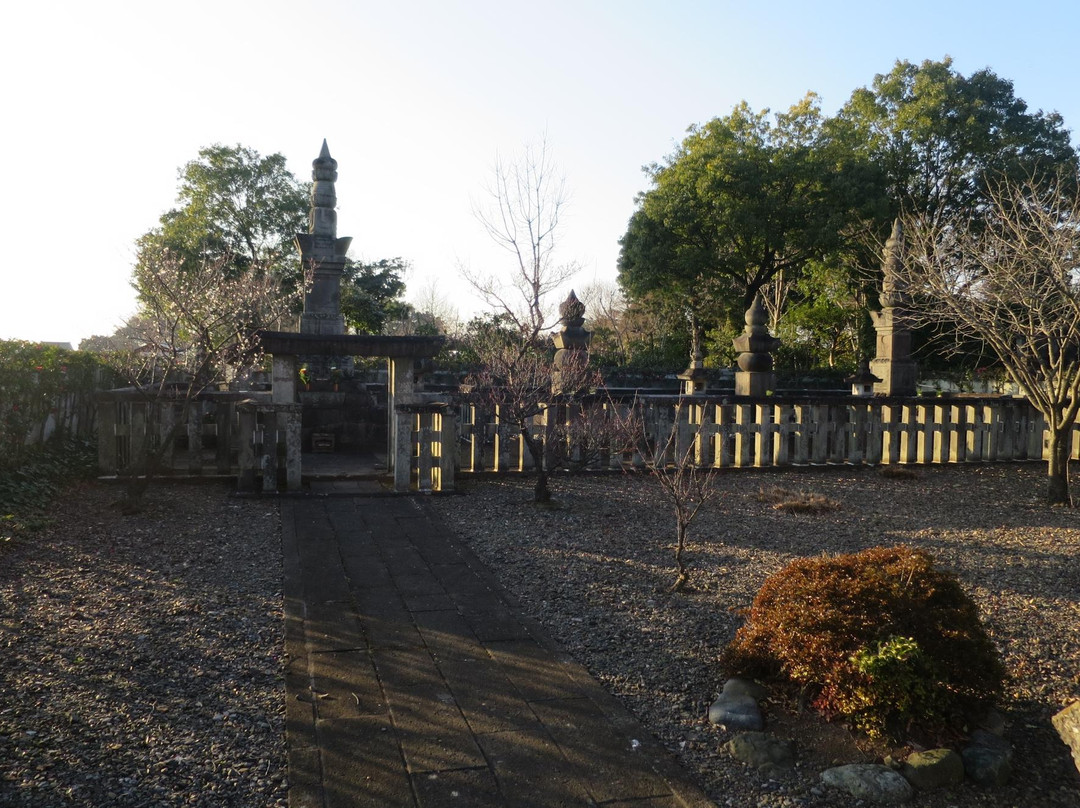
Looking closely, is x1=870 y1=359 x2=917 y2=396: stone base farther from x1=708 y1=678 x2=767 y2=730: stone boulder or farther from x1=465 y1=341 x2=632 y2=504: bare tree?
x1=708 y1=678 x2=767 y2=730: stone boulder

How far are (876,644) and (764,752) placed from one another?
0.71 m

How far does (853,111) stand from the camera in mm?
30625

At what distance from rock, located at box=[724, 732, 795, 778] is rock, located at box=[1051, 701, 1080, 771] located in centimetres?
105

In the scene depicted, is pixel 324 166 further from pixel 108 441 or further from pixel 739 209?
pixel 739 209

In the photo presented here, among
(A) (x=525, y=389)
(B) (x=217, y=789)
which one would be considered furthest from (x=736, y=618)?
(A) (x=525, y=389)

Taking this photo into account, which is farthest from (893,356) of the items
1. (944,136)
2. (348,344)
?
(944,136)

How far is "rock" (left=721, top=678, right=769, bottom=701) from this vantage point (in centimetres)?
371

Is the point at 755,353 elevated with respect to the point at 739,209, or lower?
lower

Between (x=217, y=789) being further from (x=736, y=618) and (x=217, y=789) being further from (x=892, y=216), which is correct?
(x=892, y=216)

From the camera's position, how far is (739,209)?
93.0 ft

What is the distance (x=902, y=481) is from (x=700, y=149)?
72.7 ft

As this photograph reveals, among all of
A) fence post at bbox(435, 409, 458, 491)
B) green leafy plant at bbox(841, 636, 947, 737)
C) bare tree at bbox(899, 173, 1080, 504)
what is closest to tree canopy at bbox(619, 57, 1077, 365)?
bare tree at bbox(899, 173, 1080, 504)

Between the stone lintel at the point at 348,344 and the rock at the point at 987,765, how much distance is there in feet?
22.4

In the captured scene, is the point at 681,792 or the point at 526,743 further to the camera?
the point at 526,743
